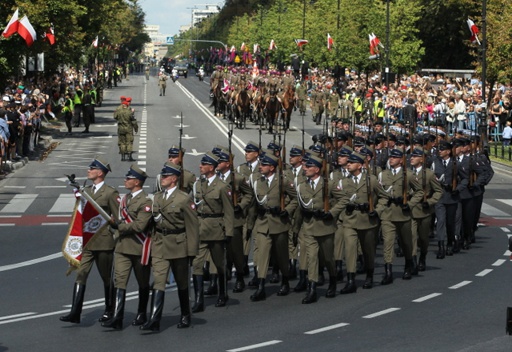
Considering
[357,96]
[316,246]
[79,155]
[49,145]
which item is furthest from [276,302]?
[357,96]

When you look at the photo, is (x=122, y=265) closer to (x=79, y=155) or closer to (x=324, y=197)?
(x=324, y=197)

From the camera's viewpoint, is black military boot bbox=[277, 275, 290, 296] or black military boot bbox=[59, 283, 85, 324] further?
black military boot bbox=[277, 275, 290, 296]

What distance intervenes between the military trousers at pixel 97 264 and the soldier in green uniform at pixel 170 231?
634mm

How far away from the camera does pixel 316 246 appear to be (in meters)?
16.7

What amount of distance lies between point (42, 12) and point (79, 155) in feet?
19.9

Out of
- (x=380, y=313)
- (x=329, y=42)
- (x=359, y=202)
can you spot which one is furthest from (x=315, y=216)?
(x=329, y=42)

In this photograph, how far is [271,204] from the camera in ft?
55.9

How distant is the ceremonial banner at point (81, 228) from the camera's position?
1469 cm

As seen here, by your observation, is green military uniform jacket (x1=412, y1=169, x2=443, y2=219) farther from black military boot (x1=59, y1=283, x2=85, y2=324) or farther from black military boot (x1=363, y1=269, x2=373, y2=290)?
black military boot (x1=59, y1=283, x2=85, y2=324)

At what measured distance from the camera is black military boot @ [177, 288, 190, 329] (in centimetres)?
1465

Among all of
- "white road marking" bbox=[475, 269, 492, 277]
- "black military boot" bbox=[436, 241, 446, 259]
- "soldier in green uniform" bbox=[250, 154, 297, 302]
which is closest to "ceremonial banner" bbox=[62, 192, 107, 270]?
"soldier in green uniform" bbox=[250, 154, 297, 302]

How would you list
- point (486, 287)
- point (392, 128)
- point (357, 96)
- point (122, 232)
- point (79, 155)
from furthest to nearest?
point (357, 96) < point (79, 155) < point (392, 128) < point (486, 287) < point (122, 232)

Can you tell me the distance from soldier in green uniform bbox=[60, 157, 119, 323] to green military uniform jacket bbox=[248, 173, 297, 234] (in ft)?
9.14

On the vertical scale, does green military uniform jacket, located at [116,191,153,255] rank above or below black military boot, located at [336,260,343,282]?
above
